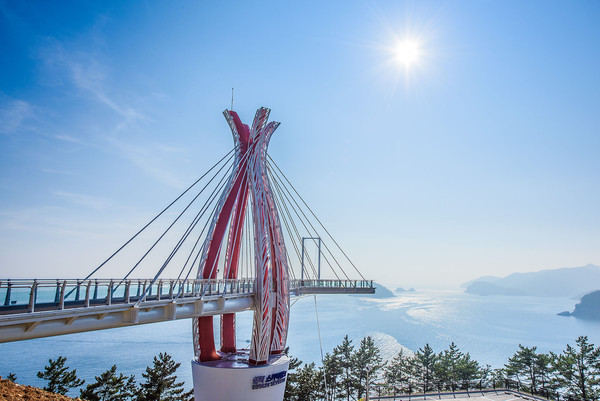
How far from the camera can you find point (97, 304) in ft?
43.1

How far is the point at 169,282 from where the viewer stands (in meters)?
16.3

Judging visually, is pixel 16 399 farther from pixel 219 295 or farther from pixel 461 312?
pixel 461 312

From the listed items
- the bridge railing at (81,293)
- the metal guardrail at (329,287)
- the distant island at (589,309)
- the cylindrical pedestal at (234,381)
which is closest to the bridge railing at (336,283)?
the metal guardrail at (329,287)

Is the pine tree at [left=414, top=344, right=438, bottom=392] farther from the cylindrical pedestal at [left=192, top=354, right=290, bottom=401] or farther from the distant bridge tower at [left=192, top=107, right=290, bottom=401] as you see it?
the cylindrical pedestal at [left=192, top=354, right=290, bottom=401]

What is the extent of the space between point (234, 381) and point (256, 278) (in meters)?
5.33

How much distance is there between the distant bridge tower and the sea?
73.0ft

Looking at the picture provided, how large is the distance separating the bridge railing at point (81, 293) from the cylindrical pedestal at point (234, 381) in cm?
429

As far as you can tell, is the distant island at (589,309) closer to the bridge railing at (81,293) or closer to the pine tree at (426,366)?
the pine tree at (426,366)

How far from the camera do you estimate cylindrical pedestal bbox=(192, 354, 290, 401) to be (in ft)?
65.1

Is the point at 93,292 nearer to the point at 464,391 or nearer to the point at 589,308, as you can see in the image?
the point at 464,391

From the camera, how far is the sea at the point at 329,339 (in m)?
72.2

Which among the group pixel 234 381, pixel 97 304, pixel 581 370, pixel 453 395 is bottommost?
pixel 453 395

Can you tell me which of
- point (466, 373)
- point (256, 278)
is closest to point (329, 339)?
point (466, 373)

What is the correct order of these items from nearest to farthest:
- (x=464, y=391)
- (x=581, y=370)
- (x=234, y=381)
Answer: (x=234, y=381) → (x=464, y=391) → (x=581, y=370)
